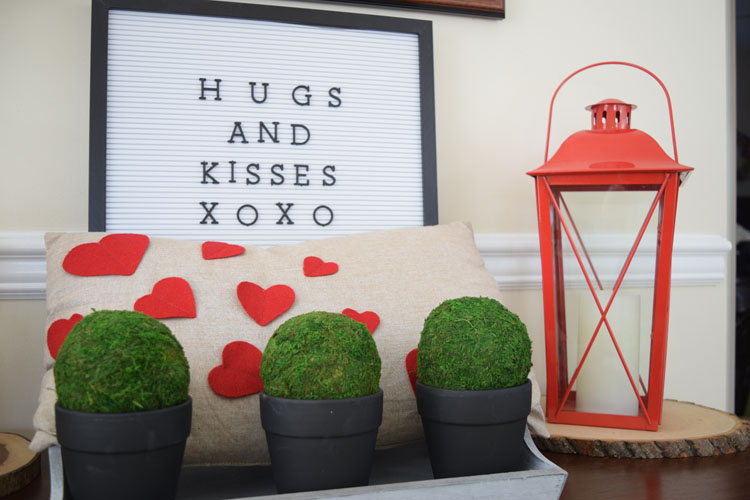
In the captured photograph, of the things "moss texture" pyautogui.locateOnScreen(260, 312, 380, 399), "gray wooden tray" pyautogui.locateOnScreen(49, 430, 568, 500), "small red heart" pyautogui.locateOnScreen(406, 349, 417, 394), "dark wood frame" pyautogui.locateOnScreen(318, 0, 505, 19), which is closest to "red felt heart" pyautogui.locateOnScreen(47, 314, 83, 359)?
"gray wooden tray" pyautogui.locateOnScreen(49, 430, 568, 500)

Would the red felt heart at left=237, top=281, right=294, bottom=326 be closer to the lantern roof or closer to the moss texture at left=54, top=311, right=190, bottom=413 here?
the moss texture at left=54, top=311, right=190, bottom=413

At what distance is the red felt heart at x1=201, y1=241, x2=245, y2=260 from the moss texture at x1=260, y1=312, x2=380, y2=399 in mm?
223

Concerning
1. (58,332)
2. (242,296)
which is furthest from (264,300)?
(58,332)

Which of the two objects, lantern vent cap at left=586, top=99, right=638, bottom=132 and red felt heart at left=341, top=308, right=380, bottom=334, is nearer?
red felt heart at left=341, top=308, right=380, bottom=334

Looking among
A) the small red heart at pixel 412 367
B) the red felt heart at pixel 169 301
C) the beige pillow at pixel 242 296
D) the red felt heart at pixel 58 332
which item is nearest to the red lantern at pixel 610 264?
the beige pillow at pixel 242 296

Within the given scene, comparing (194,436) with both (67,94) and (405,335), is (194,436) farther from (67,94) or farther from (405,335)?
(67,94)

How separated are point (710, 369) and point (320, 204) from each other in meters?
0.97

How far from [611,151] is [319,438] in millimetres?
659

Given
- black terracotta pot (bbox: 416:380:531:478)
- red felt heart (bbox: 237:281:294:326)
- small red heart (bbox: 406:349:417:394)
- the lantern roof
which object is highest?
the lantern roof

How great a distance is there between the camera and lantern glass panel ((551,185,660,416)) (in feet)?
3.24

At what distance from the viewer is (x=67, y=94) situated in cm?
105

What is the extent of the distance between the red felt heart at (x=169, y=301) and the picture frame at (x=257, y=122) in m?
0.31

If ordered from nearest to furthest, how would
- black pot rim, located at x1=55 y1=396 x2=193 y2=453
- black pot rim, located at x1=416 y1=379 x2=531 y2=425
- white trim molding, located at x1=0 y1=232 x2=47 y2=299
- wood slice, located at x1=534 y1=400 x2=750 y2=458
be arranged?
black pot rim, located at x1=55 y1=396 x2=193 y2=453
black pot rim, located at x1=416 y1=379 x2=531 y2=425
wood slice, located at x1=534 y1=400 x2=750 y2=458
white trim molding, located at x1=0 y1=232 x2=47 y2=299

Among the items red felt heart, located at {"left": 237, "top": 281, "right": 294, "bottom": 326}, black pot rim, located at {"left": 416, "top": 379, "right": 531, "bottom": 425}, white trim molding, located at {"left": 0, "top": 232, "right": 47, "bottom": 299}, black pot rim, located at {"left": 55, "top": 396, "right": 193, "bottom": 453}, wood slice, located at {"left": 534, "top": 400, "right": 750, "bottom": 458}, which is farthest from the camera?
white trim molding, located at {"left": 0, "top": 232, "right": 47, "bottom": 299}
